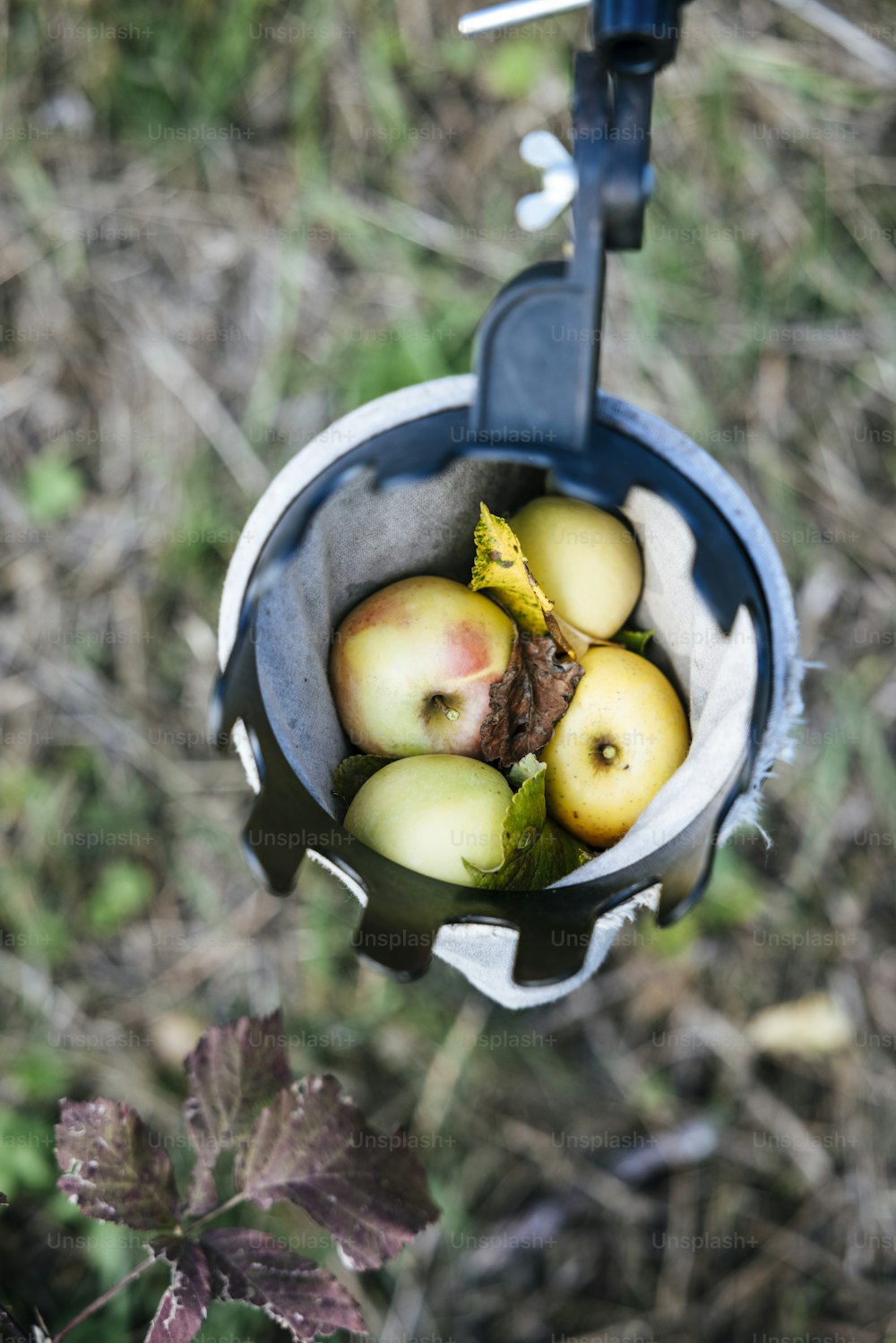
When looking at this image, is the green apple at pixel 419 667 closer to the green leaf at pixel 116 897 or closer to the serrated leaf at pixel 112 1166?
the serrated leaf at pixel 112 1166

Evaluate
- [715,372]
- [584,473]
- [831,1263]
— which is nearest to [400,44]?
[715,372]

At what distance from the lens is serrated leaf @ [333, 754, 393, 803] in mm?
1105

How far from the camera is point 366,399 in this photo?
193cm

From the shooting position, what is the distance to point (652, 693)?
1.10 meters

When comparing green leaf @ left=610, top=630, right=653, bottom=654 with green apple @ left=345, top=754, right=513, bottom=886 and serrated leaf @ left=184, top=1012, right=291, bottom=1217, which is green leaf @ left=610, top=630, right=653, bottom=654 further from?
serrated leaf @ left=184, top=1012, right=291, bottom=1217

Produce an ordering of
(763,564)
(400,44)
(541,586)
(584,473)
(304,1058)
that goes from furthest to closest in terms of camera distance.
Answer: (400,44) → (304,1058) → (541,586) → (763,564) → (584,473)

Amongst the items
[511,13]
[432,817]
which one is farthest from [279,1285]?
[511,13]

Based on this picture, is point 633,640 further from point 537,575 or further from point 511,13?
point 511,13

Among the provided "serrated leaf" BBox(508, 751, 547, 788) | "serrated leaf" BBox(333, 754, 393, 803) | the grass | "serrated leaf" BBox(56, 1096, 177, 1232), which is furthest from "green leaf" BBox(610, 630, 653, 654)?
the grass

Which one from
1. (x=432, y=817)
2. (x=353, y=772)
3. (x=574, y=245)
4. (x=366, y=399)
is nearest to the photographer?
(x=574, y=245)

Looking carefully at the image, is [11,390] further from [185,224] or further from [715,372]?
[715,372]

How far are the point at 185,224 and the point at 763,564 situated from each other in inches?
55.6

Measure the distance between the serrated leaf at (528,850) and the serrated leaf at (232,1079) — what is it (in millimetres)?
311

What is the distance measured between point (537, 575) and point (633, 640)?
0.46ft
